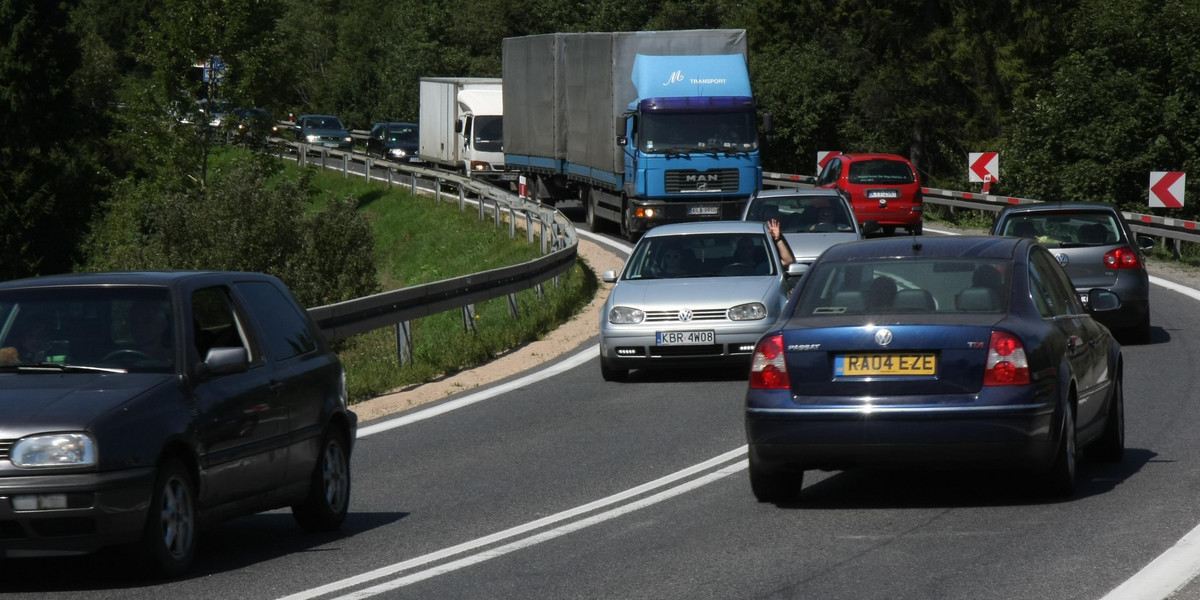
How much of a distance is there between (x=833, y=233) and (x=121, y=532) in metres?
16.1

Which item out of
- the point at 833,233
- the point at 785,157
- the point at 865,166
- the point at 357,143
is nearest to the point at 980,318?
the point at 833,233

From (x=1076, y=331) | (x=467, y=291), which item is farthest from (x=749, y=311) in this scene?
(x=1076, y=331)

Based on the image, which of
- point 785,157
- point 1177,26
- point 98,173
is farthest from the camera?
point 98,173

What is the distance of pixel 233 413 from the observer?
7945 mm

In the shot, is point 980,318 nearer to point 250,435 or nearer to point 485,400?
point 250,435

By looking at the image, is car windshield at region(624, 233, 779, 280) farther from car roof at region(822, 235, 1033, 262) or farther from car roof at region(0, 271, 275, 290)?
car roof at region(0, 271, 275, 290)

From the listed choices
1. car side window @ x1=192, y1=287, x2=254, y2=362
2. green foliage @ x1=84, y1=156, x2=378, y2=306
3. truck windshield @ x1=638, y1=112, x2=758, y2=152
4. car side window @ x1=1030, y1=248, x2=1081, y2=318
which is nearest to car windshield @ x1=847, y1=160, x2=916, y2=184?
truck windshield @ x1=638, y1=112, x2=758, y2=152

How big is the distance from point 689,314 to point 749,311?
531mm

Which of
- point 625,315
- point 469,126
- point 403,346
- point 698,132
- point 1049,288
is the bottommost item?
point 469,126

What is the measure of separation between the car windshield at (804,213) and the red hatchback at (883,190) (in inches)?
439

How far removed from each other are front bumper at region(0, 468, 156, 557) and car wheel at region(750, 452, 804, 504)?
133 inches

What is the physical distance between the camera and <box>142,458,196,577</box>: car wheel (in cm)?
727

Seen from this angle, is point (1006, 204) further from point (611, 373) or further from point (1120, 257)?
point (611, 373)

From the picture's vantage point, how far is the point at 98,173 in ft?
249
